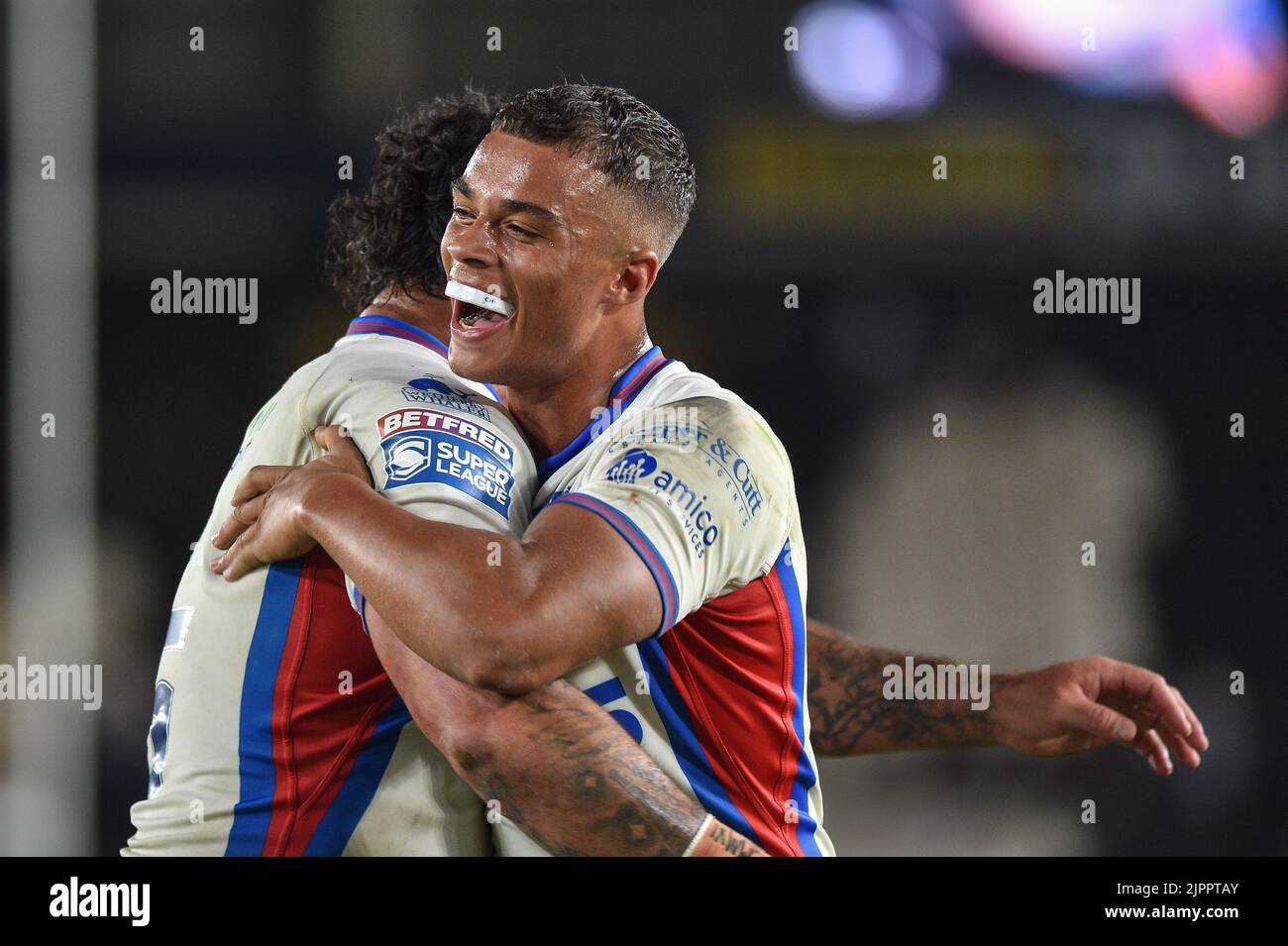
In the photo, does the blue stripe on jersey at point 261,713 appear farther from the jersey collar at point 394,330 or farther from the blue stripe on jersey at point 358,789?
the jersey collar at point 394,330

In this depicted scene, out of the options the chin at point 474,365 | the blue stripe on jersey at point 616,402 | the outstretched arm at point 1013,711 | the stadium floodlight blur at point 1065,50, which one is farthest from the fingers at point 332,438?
the stadium floodlight blur at point 1065,50

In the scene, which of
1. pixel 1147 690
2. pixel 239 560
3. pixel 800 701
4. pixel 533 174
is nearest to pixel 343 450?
pixel 239 560

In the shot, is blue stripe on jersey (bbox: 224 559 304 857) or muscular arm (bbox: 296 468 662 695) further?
blue stripe on jersey (bbox: 224 559 304 857)

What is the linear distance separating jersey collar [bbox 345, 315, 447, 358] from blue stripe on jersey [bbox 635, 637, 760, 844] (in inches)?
27.2

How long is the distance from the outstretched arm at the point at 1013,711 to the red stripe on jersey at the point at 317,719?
100cm

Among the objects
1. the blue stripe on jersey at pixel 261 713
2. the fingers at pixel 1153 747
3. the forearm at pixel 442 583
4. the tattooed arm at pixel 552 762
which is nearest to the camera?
the forearm at pixel 442 583

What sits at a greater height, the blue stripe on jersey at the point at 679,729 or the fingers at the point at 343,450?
the fingers at the point at 343,450

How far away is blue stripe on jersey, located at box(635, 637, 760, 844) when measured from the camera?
7.58 ft

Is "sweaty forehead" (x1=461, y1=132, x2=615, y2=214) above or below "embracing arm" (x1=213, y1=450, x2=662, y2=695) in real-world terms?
above

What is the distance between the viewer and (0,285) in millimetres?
7434

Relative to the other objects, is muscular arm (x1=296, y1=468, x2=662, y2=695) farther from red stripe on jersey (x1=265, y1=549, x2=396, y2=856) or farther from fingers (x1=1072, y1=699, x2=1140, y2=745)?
fingers (x1=1072, y1=699, x2=1140, y2=745)

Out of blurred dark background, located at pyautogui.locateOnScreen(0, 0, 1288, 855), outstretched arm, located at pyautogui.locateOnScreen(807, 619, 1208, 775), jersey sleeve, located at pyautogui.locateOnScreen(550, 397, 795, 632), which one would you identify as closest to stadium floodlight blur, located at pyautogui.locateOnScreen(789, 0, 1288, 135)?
blurred dark background, located at pyautogui.locateOnScreen(0, 0, 1288, 855)

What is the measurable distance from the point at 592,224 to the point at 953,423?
12.6 feet

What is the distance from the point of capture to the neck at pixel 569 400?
2574mm
